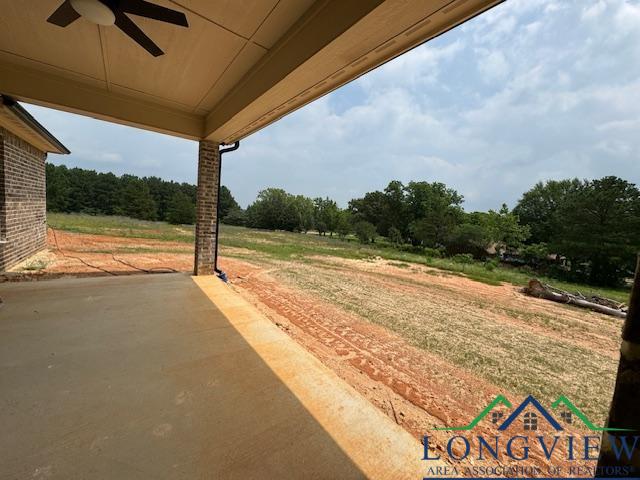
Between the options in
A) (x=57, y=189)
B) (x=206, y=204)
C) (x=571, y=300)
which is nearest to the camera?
(x=206, y=204)

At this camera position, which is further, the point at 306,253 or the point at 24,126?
the point at 306,253

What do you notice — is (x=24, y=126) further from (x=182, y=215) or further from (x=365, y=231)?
(x=182, y=215)

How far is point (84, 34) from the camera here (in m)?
2.38

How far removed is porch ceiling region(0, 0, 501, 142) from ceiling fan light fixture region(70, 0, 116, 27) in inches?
14.8

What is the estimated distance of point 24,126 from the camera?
4.12 m

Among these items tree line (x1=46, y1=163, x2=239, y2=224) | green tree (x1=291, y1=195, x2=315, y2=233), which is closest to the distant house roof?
tree line (x1=46, y1=163, x2=239, y2=224)

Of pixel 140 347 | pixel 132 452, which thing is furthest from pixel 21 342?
pixel 132 452

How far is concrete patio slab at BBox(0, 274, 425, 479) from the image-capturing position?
4.08 feet

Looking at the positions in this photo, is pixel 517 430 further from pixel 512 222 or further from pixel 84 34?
pixel 512 222

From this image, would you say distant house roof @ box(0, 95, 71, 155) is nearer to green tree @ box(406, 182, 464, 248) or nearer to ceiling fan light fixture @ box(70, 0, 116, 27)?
ceiling fan light fixture @ box(70, 0, 116, 27)

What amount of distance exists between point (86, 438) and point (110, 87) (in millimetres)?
4022

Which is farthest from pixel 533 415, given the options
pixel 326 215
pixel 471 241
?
pixel 326 215

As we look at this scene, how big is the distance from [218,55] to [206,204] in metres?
2.53

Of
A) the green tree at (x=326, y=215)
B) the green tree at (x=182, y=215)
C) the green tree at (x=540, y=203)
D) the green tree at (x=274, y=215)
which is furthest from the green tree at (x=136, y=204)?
the green tree at (x=540, y=203)
